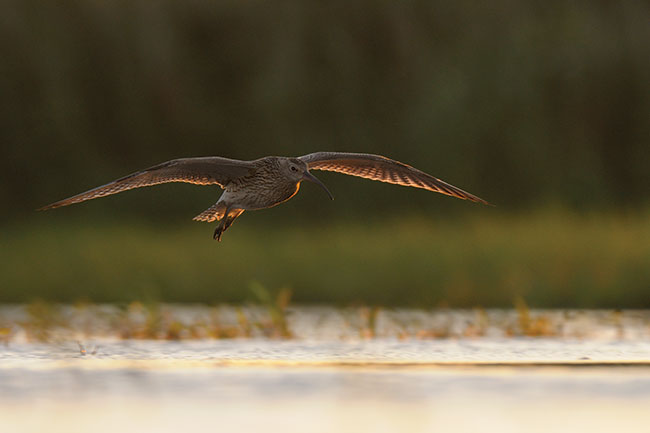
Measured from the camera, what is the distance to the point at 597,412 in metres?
12.2

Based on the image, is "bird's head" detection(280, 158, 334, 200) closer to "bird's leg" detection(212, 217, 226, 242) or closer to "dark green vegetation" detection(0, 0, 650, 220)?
"bird's leg" detection(212, 217, 226, 242)

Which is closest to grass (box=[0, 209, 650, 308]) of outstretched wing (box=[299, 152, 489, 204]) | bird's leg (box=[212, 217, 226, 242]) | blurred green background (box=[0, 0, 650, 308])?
blurred green background (box=[0, 0, 650, 308])

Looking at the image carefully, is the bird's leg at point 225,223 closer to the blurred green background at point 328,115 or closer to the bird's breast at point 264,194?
the bird's breast at point 264,194

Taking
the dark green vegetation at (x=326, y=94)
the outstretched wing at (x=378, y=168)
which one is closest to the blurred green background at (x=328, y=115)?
the dark green vegetation at (x=326, y=94)

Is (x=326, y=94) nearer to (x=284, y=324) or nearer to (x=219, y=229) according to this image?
(x=284, y=324)

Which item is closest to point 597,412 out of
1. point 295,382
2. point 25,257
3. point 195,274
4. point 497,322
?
point 295,382

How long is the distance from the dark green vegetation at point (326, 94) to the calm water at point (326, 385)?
7.37 m

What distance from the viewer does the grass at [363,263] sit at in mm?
18047

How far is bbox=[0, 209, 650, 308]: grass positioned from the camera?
1805 centimetres

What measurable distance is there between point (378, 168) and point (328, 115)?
39.9ft

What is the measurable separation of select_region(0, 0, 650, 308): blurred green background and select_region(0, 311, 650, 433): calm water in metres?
5.33

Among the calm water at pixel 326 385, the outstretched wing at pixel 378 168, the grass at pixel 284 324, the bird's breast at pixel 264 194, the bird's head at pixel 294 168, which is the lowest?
the calm water at pixel 326 385

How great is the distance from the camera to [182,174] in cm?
963

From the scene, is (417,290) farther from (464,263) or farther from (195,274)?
(195,274)
